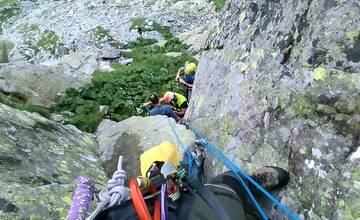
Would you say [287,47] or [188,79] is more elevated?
[287,47]

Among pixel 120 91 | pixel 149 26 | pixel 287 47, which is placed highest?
pixel 287 47

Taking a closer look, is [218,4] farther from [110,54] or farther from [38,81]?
[38,81]

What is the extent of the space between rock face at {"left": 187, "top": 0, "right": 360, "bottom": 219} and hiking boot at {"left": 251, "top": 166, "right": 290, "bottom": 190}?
116 mm

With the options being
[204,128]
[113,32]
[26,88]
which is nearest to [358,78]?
[204,128]

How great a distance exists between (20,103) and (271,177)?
927cm

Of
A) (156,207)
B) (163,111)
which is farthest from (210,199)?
(163,111)

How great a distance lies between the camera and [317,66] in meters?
6.12

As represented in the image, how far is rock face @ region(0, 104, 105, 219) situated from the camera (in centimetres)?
593

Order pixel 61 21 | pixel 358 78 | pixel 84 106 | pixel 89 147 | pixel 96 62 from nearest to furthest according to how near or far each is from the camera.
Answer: pixel 358 78 → pixel 89 147 → pixel 84 106 → pixel 96 62 → pixel 61 21

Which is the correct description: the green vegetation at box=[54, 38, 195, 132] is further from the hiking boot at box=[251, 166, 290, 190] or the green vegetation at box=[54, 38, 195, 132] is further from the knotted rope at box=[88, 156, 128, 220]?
the knotted rope at box=[88, 156, 128, 220]

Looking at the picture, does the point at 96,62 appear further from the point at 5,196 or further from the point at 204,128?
the point at 5,196

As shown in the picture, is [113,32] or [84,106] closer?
[84,106]

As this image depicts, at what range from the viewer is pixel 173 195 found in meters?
4.79

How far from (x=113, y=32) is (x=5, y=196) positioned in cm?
3780
